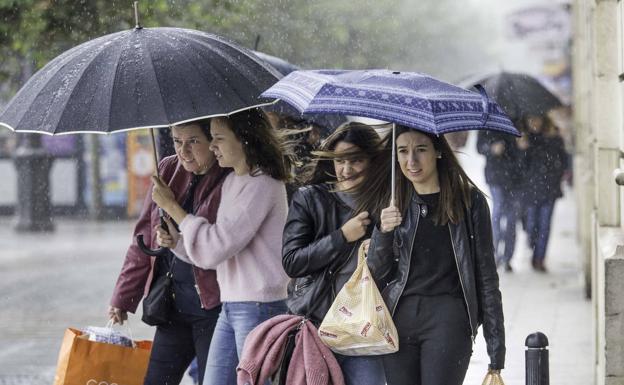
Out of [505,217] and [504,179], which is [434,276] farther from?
[505,217]

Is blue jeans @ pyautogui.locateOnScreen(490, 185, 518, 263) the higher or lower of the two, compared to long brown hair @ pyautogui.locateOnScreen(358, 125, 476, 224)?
lower

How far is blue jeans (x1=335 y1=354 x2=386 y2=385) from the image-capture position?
15.5 feet

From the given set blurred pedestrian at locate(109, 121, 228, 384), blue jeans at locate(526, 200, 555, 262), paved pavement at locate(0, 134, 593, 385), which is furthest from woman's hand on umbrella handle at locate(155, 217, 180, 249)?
blue jeans at locate(526, 200, 555, 262)

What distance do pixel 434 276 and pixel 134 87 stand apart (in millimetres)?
1409

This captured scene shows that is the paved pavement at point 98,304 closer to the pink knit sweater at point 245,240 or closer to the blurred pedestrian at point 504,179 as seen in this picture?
the blurred pedestrian at point 504,179

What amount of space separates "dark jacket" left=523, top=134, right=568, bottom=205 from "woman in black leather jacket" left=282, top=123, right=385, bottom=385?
912 centimetres

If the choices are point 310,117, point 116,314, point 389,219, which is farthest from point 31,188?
point 389,219

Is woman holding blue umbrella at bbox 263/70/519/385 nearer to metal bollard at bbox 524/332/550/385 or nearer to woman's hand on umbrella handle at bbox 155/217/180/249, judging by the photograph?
metal bollard at bbox 524/332/550/385

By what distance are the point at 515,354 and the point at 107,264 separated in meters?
9.45

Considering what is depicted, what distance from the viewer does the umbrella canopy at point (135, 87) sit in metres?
4.95

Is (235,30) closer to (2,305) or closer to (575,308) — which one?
(2,305)

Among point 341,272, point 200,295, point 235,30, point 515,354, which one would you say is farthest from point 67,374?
point 235,30

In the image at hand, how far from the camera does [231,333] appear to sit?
17.1 ft

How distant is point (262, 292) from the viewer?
17.0ft
